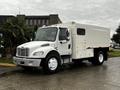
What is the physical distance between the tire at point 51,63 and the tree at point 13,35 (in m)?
6.93

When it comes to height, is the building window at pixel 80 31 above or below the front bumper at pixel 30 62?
above

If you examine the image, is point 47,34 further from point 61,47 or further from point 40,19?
point 40,19

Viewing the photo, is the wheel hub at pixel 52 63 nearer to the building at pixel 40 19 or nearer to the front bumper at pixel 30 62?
the front bumper at pixel 30 62

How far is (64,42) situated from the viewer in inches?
485

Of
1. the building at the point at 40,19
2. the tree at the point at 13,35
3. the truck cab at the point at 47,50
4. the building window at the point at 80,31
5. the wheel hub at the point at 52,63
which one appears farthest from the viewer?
the building at the point at 40,19

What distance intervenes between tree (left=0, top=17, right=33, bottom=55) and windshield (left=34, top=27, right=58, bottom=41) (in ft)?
18.4

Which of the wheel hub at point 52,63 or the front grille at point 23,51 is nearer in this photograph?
the front grille at point 23,51

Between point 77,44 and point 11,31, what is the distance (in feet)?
23.0

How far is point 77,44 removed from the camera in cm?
1302

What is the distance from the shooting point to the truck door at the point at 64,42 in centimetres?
1212

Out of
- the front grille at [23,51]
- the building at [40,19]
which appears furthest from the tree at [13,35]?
the building at [40,19]

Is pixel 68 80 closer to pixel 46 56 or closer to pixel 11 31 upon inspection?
pixel 46 56

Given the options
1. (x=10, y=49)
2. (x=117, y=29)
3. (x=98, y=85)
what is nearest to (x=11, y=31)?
(x=10, y=49)

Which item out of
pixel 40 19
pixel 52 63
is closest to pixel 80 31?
pixel 52 63
